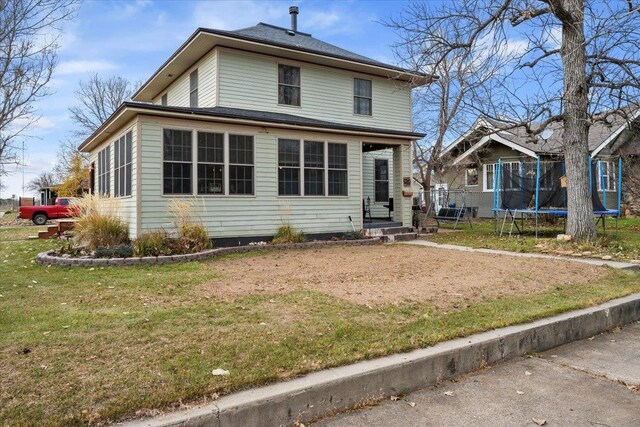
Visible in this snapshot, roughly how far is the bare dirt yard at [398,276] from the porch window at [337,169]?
361 cm

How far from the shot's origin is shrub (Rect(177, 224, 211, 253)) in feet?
31.9

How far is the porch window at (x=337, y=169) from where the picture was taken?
510 inches

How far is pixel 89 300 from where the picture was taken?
5375mm

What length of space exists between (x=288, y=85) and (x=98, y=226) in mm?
7514

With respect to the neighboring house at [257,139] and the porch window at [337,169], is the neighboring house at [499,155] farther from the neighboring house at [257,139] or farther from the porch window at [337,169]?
the porch window at [337,169]

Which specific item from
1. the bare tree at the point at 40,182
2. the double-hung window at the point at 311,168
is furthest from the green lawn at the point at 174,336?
the bare tree at the point at 40,182

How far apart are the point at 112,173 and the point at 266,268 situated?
7.19 m

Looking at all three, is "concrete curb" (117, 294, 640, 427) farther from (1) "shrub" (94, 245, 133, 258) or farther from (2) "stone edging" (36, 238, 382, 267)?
(1) "shrub" (94, 245, 133, 258)

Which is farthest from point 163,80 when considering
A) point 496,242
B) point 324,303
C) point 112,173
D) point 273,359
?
point 273,359

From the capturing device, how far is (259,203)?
11.8m

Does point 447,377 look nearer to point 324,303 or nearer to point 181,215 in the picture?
point 324,303

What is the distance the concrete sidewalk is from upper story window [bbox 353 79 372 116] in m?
12.7

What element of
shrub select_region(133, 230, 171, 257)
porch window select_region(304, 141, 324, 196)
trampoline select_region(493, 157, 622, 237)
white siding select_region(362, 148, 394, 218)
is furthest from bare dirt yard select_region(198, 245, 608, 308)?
white siding select_region(362, 148, 394, 218)

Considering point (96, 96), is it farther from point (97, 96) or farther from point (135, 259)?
point (135, 259)
